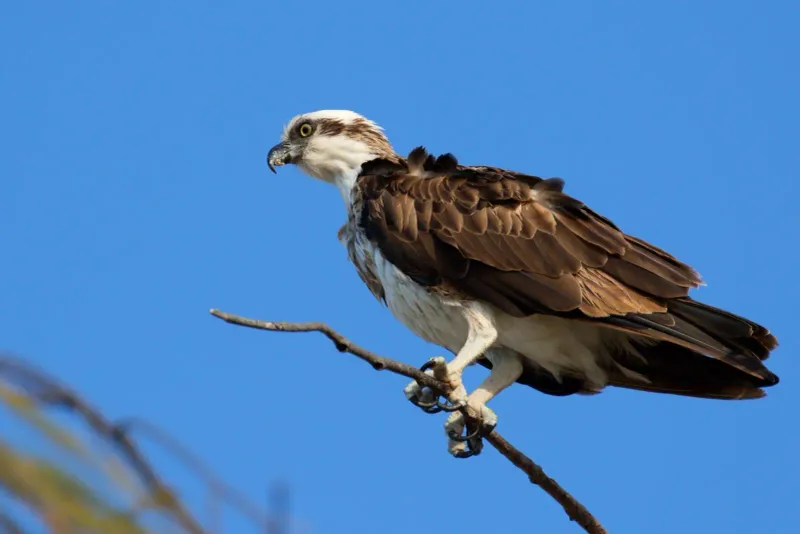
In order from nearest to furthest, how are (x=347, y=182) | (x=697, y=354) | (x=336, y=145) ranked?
1. (x=697, y=354)
2. (x=347, y=182)
3. (x=336, y=145)

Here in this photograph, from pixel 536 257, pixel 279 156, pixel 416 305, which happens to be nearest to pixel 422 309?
pixel 416 305

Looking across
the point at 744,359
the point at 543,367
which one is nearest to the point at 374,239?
the point at 543,367

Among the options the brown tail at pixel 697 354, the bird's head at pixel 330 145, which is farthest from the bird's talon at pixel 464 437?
the bird's head at pixel 330 145

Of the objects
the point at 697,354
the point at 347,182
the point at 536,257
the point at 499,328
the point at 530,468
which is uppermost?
the point at 347,182

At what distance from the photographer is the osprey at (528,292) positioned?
22.1ft

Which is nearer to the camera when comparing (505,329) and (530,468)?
(530,468)

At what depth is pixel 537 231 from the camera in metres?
7.14

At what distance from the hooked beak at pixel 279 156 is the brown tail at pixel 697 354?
127 inches

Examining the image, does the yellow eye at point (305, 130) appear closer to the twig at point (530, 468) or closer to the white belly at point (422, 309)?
the white belly at point (422, 309)

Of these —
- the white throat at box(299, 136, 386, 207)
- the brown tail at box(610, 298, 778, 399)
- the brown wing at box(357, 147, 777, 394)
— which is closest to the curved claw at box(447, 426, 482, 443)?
the brown wing at box(357, 147, 777, 394)

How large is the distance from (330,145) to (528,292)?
239 centimetres

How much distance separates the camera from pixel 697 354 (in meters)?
7.17

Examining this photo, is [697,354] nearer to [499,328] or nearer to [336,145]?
[499,328]

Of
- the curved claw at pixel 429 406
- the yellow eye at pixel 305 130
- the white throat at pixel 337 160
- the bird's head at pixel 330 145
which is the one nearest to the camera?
the curved claw at pixel 429 406
